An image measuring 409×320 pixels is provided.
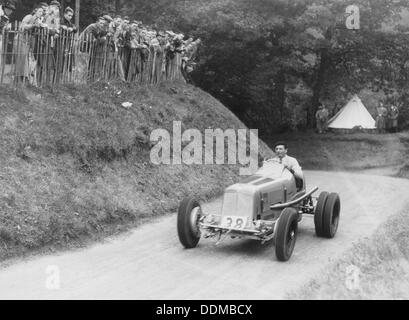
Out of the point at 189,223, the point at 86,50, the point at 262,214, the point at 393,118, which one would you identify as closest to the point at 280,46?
the point at 393,118

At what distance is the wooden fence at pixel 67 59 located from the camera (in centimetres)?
1253

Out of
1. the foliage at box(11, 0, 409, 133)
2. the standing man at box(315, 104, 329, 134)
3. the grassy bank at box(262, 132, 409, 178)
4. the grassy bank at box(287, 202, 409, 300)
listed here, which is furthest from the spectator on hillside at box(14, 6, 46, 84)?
the standing man at box(315, 104, 329, 134)

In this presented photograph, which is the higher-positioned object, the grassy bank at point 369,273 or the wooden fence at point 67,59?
the wooden fence at point 67,59

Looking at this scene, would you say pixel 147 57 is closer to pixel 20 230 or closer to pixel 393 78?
pixel 20 230

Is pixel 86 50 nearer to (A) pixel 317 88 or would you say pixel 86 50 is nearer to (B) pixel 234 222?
(B) pixel 234 222

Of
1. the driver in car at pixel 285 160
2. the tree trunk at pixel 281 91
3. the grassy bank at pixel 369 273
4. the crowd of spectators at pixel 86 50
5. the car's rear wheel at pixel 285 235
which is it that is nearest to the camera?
the grassy bank at pixel 369 273

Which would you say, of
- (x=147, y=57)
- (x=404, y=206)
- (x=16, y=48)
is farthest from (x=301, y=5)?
(x=16, y=48)

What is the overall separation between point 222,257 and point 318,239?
84.0 inches

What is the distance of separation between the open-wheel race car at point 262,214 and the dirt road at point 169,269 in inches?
10.7

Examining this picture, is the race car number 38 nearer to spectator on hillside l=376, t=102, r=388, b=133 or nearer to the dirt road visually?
the dirt road

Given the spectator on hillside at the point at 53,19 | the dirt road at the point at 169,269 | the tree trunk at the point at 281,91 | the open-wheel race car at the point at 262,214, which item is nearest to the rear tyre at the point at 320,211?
the open-wheel race car at the point at 262,214

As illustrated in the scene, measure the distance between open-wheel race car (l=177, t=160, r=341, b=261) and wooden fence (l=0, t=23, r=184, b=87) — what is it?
18.2 feet

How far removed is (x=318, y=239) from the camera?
33.7 feet

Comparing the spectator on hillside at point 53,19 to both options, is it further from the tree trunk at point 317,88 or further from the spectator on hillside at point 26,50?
the tree trunk at point 317,88
